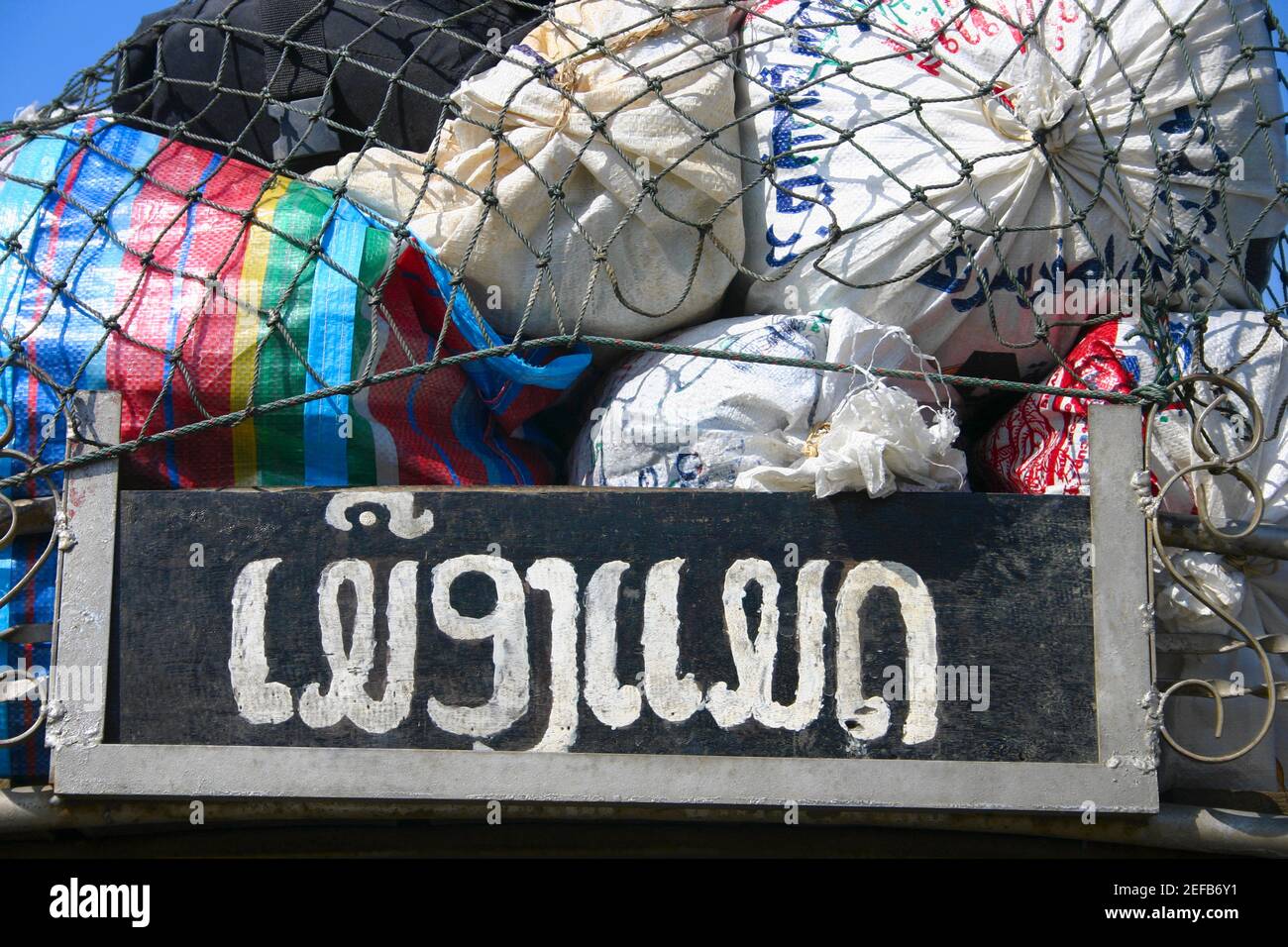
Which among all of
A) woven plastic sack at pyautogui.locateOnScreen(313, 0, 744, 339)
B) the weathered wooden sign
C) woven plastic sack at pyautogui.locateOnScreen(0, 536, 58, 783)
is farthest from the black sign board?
woven plastic sack at pyautogui.locateOnScreen(313, 0, 744, 339)

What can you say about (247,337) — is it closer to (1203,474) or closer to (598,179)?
(598,179)

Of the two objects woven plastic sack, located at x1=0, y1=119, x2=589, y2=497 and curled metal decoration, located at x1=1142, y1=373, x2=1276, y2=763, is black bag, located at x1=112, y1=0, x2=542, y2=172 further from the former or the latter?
curled metal decoration, located at x1=1142, y1=373, x2=1276, y2=763

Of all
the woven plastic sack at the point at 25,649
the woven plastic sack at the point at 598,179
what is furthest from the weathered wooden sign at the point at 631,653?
the woven plastic sack at the point at 598,179

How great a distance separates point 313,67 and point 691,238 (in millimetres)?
680

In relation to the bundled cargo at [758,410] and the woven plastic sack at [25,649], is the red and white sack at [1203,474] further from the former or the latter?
the woven plastic sack at [25,649]

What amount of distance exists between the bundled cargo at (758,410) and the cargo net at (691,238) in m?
0.02

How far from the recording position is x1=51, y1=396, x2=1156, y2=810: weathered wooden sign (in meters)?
1.47

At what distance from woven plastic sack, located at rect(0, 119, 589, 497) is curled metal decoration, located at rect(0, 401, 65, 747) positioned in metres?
0.06

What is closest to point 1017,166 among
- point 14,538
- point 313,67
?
point 313,67

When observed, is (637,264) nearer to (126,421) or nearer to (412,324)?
(412,324)

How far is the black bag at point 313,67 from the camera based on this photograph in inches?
76.5

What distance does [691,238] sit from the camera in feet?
5.90

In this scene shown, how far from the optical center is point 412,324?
1801 millimetres
